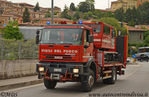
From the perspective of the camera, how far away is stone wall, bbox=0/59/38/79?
15305 millimetres

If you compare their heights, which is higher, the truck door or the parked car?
the truck door

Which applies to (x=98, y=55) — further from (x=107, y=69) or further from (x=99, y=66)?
(x=107, y=69)

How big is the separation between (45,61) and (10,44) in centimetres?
476

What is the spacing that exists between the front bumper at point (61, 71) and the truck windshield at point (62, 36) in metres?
0.90

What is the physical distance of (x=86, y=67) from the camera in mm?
11664

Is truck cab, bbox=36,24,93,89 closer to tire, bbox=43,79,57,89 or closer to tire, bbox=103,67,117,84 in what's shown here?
tire, bbox=43,79,57,89

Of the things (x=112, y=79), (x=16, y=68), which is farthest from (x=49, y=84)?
(x=112, y=79)

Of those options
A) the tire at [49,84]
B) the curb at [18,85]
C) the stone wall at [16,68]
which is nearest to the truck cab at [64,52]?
the tire at [49,84]

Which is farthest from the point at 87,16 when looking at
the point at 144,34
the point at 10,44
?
the point at 10,44

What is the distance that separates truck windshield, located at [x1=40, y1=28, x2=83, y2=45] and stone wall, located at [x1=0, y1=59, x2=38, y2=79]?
428 cm

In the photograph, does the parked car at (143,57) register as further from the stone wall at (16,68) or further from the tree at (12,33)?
the stone wall at (16,68)

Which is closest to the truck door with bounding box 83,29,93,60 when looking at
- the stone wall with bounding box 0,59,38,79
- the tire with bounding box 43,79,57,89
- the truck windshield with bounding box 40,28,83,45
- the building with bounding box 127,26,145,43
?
the truck windshield with bounding box 40,28,83,45

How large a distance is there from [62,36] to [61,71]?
1.45m

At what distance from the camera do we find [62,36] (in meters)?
11.7
